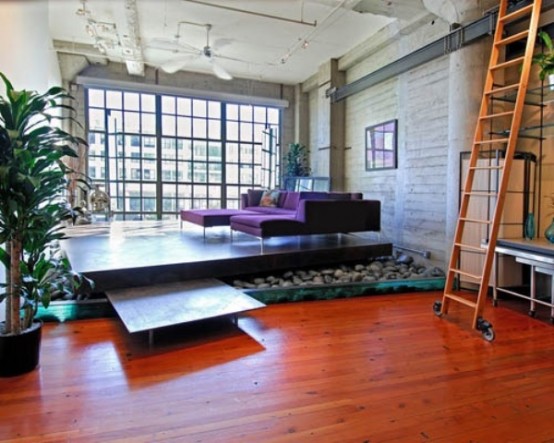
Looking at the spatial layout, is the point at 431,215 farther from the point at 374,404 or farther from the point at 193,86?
the point at 193,86

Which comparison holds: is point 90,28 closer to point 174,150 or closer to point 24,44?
point 174,150

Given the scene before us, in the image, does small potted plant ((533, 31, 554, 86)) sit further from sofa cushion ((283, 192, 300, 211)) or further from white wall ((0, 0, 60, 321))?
white wall ((0, 0, 60, 321))

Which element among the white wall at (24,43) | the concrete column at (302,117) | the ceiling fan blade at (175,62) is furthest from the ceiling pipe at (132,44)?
the concrete column at (302,117)

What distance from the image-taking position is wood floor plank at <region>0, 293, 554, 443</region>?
1749 millimetres

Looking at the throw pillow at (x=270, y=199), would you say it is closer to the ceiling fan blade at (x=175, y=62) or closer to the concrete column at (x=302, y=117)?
the ceiling fan blade at (x=175, y=62)

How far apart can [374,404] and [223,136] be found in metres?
8.61

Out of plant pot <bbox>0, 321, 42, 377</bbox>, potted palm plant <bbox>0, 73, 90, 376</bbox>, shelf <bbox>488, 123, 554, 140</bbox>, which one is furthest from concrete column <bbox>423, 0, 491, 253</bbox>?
plant pot <bbox>0, 321, 42, 377</bbox>

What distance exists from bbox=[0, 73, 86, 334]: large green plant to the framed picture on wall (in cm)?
521

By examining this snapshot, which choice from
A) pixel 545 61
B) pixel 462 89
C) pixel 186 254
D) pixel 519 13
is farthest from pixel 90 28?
pixel 545 61

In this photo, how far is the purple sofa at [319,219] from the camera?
15.6ft

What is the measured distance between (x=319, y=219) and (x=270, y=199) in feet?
6.85

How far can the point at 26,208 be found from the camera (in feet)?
7.38

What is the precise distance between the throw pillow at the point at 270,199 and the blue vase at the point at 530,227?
12.8ft

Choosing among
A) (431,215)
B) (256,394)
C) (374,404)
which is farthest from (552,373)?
(431,215)
